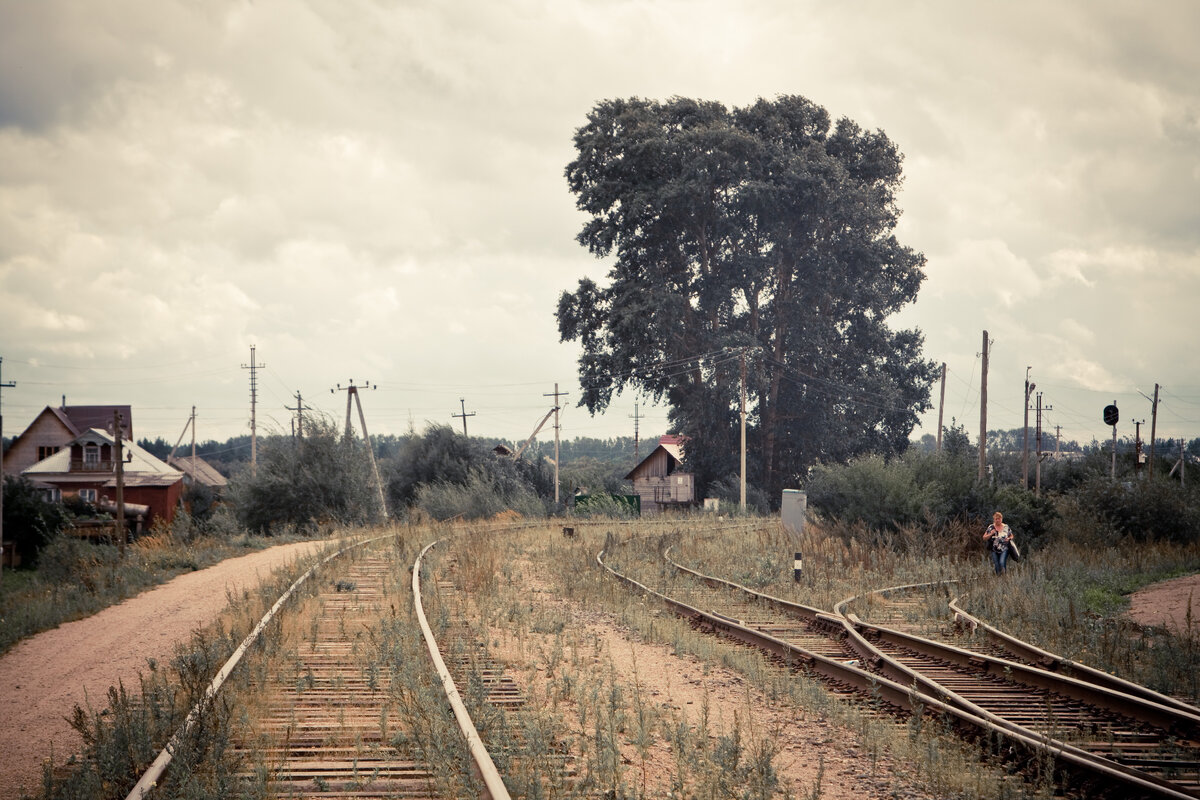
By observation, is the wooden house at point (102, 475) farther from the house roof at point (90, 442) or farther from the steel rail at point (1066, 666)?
the steel rail at point (1066, 666)

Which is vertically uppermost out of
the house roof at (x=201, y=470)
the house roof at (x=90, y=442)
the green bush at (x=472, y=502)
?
the house roof at (x=90, y=442)

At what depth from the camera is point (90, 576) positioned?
65.3 ft

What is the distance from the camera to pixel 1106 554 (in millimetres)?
22219

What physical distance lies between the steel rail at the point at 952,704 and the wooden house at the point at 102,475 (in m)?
50.8

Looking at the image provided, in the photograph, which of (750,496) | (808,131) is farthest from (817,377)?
(808,131)

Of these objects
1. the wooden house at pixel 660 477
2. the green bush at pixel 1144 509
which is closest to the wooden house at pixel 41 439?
the wooden house at pixel 660 477

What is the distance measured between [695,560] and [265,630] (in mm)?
12486

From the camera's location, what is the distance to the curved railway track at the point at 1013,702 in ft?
21.0

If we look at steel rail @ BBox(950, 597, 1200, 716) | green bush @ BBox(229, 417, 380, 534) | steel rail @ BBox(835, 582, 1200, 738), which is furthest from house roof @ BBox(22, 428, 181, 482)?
steel rail @ BBox(835, 582, 1200, 738)

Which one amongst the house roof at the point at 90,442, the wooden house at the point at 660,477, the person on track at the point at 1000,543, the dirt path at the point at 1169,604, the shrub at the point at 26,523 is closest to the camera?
the dirt path at the point at 1169,604

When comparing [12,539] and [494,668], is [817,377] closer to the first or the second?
[12,539]

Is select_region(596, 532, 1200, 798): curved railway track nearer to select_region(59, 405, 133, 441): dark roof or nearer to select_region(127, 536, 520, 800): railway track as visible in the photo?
select_region(127, 536, 520, 800): railway track

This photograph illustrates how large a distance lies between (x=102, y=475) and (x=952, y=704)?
6199cm

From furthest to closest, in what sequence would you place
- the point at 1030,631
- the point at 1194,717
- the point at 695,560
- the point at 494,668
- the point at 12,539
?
the point at 12,539, the point at 695,560, the point at 1030,631, the point at 494,668, the point at 1194,717
